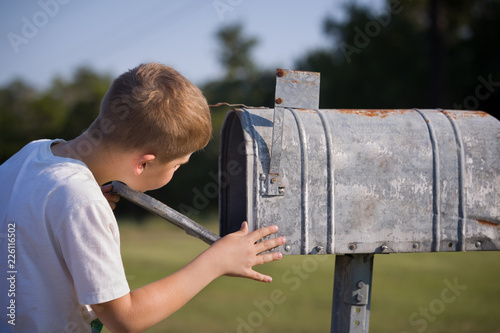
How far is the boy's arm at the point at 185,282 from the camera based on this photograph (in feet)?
4.32

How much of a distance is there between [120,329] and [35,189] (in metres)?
0.44

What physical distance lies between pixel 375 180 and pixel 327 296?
149 inches

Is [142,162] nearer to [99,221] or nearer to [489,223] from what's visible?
[99,221]

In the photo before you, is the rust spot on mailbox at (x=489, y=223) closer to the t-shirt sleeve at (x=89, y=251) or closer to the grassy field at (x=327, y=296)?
the t-shirt sleeve at (x=89, y=251)

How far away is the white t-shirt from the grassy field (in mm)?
2258

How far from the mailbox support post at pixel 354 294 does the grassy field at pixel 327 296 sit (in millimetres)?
2052

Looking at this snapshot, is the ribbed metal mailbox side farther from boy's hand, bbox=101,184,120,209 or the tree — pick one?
the tree

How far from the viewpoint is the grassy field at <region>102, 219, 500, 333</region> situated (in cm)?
434

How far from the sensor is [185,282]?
4.73 feet

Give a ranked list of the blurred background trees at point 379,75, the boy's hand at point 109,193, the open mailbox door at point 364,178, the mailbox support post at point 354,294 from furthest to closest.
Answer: the blurred background trees at point 379,75 < the mailbox support post at point 354,294 < the boy's hand at point 109,193 < the open mailbox door at point 364,178

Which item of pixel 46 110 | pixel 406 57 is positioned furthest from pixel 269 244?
pixel 46 110

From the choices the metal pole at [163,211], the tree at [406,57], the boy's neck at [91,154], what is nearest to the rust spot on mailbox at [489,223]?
the metal pole at [163,211]

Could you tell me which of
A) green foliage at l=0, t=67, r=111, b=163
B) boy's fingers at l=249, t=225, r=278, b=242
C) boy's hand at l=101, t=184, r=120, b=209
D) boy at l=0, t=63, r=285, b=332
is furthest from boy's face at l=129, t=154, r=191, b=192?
green foliage at l=0, t=67, r=111, b=163

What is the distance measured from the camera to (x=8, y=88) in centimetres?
1831
